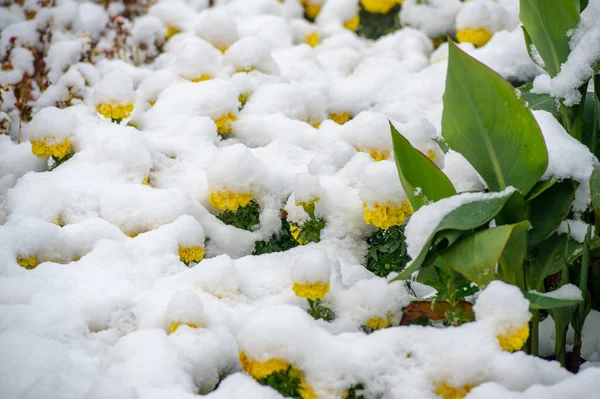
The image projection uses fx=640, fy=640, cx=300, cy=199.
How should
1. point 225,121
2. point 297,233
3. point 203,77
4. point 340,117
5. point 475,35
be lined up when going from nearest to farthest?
point 297,233, point 225,121, point 203,77, point 340,117, point 475,35

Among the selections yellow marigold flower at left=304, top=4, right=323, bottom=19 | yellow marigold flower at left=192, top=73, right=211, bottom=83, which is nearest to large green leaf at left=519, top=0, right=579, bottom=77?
yellow marigold flower at left=192, top=73, right=211, bottom=83

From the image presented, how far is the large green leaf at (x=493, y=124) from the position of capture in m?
1.34

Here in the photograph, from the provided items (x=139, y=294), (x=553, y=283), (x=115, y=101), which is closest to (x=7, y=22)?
(x=115, y=101)

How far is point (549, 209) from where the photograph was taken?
1.42 metres

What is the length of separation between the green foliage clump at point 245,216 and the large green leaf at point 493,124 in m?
0.67

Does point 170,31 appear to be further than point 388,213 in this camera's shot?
Yes

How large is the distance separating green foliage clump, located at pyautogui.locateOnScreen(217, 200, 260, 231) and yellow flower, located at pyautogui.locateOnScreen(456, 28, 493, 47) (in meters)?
1.57

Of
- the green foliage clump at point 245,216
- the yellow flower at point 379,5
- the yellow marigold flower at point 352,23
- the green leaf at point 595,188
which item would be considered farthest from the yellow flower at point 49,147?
the yellow flower at point 379,5

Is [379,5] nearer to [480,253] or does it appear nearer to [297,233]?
[297,233]

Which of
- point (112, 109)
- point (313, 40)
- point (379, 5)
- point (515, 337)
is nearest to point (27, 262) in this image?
point (112, 109)

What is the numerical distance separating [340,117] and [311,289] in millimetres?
1246

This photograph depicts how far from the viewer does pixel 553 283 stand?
5.19 feet

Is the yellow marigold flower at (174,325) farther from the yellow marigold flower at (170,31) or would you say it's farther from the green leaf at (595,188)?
the yellow marigold flower at (170,31)

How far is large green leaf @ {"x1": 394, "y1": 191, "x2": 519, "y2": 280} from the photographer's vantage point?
126cm
